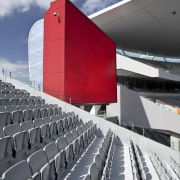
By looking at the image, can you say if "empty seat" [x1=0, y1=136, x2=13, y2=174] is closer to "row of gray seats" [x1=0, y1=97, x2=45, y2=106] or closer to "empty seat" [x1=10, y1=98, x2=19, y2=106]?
"row of gray seats" [x1=0, y1=97, x2=45, y2=106]

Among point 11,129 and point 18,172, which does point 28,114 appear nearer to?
point 11,129

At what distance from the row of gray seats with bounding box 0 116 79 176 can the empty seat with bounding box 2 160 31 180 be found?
1.98 feet

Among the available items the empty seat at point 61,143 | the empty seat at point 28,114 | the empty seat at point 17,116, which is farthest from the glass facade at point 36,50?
the empty seat at point 61,143

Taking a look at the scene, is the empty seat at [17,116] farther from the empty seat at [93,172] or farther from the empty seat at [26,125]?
the empty seat at [93,172]

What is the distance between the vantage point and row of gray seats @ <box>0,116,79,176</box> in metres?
2.54

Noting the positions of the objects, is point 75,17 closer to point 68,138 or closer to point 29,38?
point 68,138

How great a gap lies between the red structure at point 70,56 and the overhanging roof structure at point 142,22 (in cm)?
416

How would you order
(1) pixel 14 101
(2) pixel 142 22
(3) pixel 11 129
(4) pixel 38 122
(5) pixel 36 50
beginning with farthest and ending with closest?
(5) pixel 36 50 → (2) pixel 142 22 → (1) pixel 14 101 → (4) pixel 38 122 → (3) pixel 11 129

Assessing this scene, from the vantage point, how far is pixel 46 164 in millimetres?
2221

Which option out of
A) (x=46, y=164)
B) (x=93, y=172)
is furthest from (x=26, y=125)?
(x=93, y=172)

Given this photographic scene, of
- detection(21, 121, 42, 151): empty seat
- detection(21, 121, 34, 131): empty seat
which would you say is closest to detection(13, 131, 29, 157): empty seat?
detection(21, 121, 42, 151): empty seat

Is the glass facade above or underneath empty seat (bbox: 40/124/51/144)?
above

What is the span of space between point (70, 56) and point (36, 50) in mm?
17811

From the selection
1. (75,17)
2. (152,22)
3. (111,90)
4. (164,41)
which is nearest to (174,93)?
(164,41)
